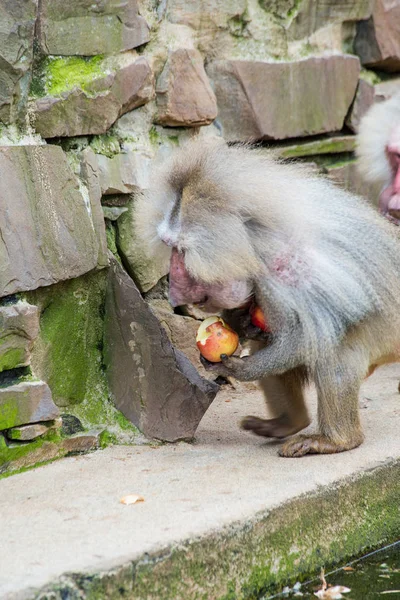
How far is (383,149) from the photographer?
4625 mm

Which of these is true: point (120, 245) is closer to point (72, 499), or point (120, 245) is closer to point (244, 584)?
point (72, 499)

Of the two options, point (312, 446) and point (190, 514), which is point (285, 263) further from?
point (190, 514)

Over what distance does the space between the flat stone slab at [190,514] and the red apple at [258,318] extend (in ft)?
1.48

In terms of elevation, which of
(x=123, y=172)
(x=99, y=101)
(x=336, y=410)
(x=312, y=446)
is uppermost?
(x=99, y=101)

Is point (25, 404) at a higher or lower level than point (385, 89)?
lower

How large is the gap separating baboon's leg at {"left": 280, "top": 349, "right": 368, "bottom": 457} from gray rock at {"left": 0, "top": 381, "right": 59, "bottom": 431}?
32.0 inches

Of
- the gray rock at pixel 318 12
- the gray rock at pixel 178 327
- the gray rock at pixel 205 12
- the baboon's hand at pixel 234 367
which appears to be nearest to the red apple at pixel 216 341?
the baboon's hand at pixel 234 367

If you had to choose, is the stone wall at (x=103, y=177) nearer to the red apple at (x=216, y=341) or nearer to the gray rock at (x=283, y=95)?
the gray rock at (x=283, y=95)

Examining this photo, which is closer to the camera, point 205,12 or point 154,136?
point 154,136

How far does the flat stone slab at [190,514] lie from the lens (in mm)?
2373

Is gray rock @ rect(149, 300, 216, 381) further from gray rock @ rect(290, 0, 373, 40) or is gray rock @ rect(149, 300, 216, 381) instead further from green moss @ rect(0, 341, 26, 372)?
gray rock @ rect(290, 0, 373, 40)

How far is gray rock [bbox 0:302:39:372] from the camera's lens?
10.1 feet

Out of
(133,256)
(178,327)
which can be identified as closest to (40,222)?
(133,256)

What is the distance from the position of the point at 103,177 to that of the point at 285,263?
90 centimetres
